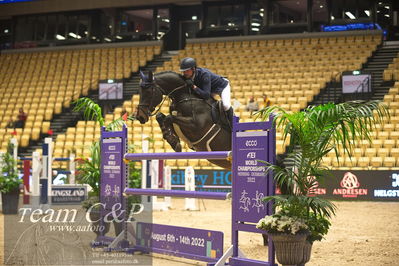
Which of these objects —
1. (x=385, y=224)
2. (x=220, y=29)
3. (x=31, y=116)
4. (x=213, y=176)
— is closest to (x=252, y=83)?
(x=213, y=176)

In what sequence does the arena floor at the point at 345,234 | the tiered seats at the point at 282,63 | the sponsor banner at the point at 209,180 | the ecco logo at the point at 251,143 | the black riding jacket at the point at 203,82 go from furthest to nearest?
1. the tiered seats at the point at 282,63
2. the sponsor banner at the point at 209,180
3. the black riding jacket at the point at 203,82
4. the arena floor at the point at 345,234
5. the ecco logo at the point at 251,143

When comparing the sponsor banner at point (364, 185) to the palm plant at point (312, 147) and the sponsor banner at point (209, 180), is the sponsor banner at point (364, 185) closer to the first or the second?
the sponsor banner at point (209, 180)

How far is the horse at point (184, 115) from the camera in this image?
6543 millimetres

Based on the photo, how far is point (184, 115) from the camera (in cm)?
668

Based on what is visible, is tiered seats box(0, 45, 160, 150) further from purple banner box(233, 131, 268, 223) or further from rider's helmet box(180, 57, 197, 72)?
purple banner box(233, 131, 268, 223)

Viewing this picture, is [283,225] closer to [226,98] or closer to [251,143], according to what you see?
[251,143]

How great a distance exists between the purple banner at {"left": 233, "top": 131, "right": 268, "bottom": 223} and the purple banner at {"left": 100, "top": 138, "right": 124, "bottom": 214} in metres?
1.86

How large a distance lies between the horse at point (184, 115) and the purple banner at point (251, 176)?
1643 mm

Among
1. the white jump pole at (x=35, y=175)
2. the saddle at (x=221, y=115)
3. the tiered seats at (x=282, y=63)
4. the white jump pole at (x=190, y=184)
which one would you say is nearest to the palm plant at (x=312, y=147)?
the saddle at (x=221, y=115)

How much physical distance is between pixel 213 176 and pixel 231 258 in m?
8.58

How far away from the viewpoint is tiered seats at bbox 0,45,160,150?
18.2 metres

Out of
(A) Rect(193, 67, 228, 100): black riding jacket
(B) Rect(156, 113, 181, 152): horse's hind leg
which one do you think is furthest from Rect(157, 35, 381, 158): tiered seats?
(B) Rect(156, 113, 181, 152): horse's hind leg

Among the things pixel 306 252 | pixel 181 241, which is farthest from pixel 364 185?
pixel 306 252

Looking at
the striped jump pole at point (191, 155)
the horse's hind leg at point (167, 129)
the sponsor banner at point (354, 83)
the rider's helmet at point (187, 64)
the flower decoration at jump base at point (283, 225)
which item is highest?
the sponsor banner at point (354, 83)
